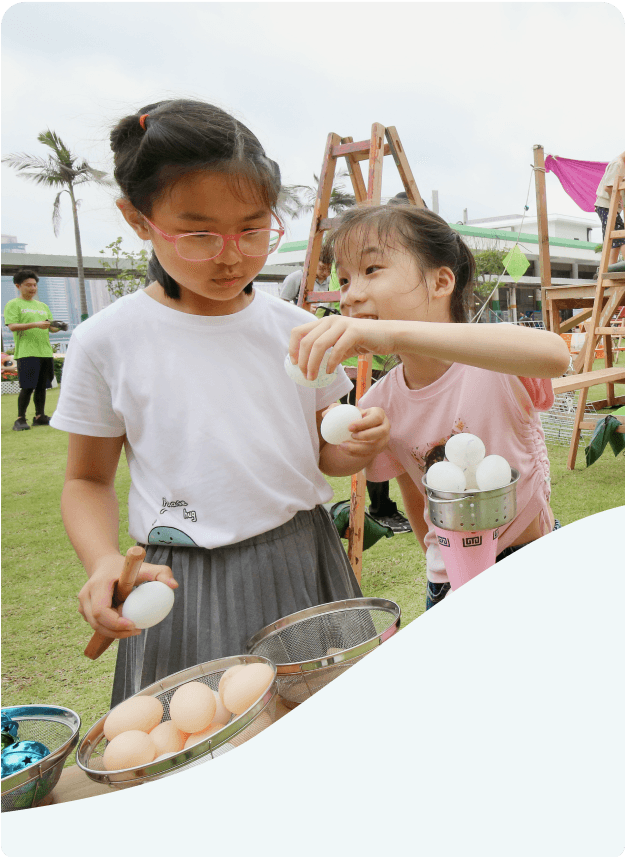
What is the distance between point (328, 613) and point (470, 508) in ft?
0.70

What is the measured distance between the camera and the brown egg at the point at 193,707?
0.57 m

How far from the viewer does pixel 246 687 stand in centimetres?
56

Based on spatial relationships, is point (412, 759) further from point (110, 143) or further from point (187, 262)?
point (110, 143)

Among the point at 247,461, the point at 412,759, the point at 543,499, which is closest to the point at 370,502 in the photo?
the point at 543,499

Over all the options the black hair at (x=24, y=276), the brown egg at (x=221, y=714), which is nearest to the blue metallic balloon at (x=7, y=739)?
the brown egg at (x=221, y=714)

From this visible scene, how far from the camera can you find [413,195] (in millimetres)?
915

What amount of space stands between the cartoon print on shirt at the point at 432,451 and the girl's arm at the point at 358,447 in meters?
0.06

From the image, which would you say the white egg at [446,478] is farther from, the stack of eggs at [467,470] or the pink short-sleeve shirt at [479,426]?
the pink short-sleeve shirt at [479,426]

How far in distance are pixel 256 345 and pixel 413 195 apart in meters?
0.34

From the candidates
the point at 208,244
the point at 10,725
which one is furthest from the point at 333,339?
the point at 10,725

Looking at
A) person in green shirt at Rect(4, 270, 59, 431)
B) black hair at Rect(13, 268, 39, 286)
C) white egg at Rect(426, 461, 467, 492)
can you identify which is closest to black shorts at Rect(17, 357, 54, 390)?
person in green shirt at Rect(4, 270, 59, 431)

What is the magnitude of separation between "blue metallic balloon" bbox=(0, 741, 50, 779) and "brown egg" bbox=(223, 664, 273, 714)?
0.18 meters

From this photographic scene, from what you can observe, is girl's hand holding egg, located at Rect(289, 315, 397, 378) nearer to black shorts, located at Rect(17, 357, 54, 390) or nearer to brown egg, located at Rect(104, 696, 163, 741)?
brown egg, located at Rect(104, 696, 163, 741)

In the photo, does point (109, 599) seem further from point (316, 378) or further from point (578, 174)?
point (578, 174)
